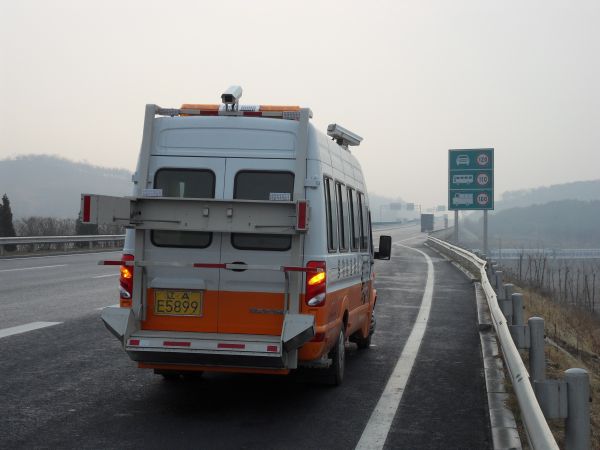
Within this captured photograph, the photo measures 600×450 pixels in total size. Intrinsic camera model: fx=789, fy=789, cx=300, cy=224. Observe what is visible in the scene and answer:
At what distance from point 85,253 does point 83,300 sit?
19.9 metres

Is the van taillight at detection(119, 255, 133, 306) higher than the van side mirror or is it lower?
lower

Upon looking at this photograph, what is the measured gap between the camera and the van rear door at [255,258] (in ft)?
23.8

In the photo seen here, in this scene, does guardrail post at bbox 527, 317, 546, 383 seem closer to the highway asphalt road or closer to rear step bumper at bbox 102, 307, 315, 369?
the highway asphalt road

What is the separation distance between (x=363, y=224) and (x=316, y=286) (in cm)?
356

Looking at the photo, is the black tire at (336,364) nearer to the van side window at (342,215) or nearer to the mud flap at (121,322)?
the van side window at (342,215)

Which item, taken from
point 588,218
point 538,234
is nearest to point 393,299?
point 538,234

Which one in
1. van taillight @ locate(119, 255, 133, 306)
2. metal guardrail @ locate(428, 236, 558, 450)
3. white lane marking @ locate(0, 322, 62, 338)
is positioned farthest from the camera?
white lane marking @ locate(0, 322, 62, 338)

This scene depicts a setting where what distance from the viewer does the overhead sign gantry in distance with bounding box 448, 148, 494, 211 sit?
37.9 meters

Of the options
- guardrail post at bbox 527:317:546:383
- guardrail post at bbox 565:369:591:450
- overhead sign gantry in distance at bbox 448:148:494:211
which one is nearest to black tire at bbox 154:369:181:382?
guardrail post at bbox 527:317:546:383

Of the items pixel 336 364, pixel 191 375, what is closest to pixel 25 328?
pixel 191 375

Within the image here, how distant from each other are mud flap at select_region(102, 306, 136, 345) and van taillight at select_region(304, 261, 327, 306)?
1.62 m

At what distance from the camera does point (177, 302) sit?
739cm

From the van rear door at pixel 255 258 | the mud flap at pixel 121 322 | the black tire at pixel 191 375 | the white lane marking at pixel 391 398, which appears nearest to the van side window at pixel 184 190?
the van rear door at pixel 255 258

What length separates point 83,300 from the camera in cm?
1567
